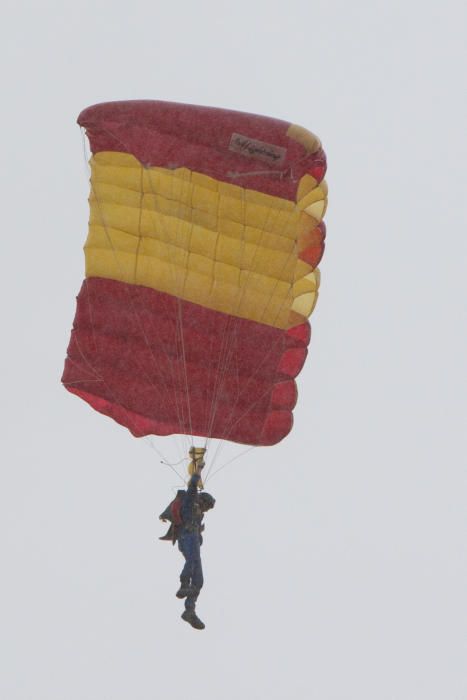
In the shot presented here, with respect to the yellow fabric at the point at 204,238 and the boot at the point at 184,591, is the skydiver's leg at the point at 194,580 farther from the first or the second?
the yellow fabric at the point at 204,238

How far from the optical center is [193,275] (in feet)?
86.2

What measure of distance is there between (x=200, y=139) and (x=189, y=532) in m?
4.08

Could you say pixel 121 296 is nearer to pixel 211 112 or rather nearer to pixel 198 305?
pixel 198 305

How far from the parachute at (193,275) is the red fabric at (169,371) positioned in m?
0.01

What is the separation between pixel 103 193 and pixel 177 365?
6.74ft

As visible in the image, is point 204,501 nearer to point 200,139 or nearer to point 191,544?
point 191,544

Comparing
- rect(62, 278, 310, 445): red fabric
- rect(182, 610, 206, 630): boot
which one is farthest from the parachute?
rect(182, 610, 206, 630): boot

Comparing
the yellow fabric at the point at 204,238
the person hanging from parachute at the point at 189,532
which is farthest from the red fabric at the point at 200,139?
the person hanging from parachute at the point at 189,532

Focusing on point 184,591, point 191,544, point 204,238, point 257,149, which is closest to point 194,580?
point 184,591

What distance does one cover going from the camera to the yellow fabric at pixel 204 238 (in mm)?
25766

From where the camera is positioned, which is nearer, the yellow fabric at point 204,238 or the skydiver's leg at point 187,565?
the skydiver's leg at point 187,565

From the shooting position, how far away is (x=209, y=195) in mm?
25781

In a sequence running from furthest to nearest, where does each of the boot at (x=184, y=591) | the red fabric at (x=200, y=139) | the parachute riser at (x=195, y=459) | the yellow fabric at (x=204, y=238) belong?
1. the yellow fabric at (x=204, y=238)
2. the parachute riser at (x=195, y=459)
3. the boot at (x=184, y=591)
4. the red fabric at (x=200, y=139)

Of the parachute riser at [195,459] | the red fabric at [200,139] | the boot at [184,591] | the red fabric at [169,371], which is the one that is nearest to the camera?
the red fabric at [200,139]
